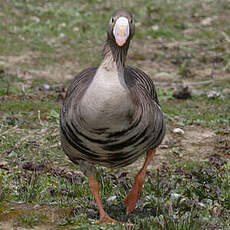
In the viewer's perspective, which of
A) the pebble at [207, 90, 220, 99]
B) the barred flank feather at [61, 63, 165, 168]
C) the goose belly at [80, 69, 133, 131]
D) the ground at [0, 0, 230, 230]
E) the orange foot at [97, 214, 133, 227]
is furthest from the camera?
the pebble at [207, 90, 220, 99]

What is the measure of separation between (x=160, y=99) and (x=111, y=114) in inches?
262

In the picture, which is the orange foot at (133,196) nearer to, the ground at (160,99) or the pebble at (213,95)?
the ground at (160,99)

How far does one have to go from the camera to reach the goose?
4.79 metres

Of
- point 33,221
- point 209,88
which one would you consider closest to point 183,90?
point 209,88

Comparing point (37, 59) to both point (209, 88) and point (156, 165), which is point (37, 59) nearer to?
point (209, 88)

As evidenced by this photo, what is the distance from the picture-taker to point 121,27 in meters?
4.81

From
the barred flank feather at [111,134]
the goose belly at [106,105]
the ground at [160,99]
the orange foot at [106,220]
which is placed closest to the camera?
the goose belly at [106,105]

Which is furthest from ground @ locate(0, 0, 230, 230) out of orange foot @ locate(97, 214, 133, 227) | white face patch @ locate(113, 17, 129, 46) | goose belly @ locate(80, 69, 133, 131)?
white face patch @ locate(113, 17, 129, 46)

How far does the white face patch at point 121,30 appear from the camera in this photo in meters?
4.82

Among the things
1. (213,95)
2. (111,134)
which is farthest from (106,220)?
(213,95)

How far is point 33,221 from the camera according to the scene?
17.7 ft

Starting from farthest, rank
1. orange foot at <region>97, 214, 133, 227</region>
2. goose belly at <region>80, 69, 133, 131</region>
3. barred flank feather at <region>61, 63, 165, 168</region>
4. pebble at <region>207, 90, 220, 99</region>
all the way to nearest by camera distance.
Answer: pebble at <region>207, 90, 220, 99</region>, orange foot at <region>97, 214, 133, 227</region>, barred flank feather at <region>61, 63, 165, 168</region>, goose belly at <region>80, 69, 133, 131</region>

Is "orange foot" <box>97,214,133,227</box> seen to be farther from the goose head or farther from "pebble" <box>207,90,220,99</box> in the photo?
"pebble" <box>207,90,220,99</box>

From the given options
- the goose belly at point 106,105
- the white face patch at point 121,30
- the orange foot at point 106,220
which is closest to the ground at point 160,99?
the orange foot at point 106,220
